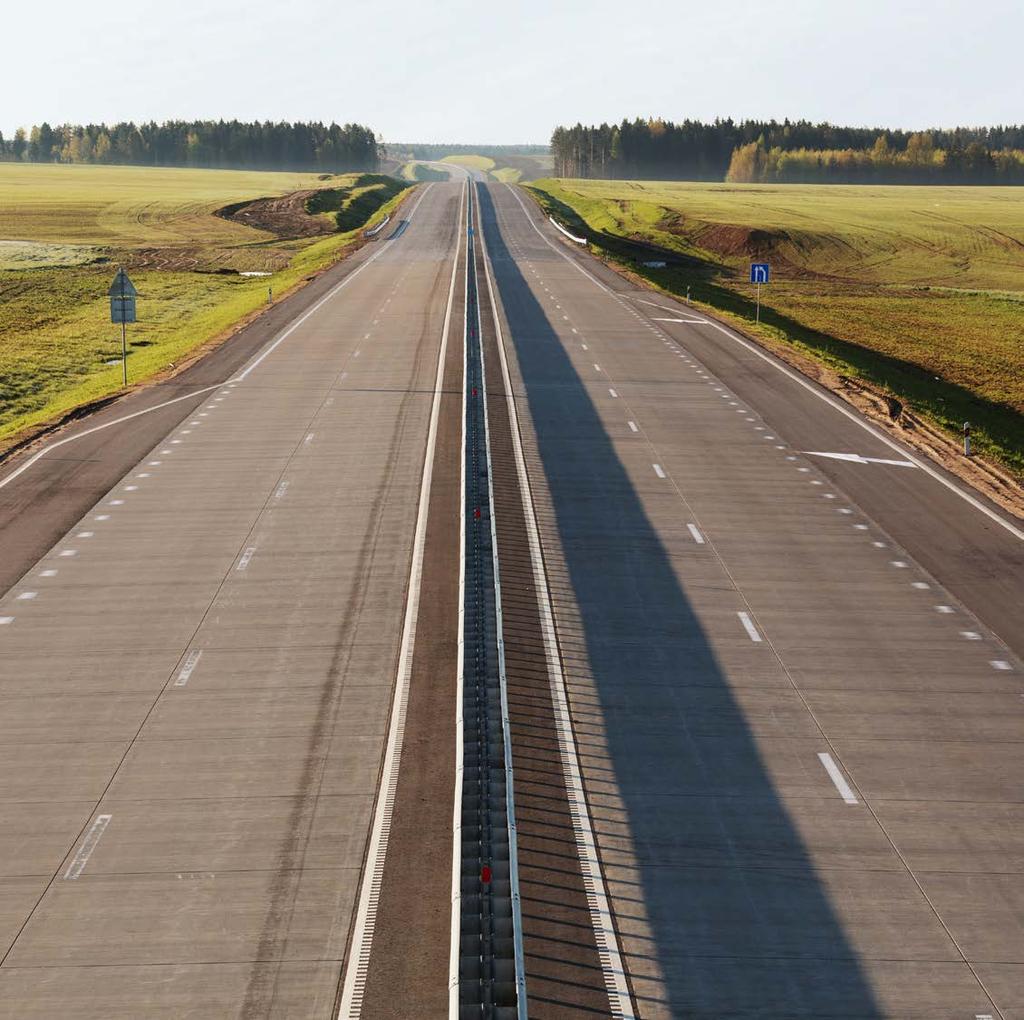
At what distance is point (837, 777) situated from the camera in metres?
14.8

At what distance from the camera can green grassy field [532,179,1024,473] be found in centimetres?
4619

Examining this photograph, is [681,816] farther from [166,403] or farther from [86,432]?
[166,403]

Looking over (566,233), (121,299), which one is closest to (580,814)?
(121,299)

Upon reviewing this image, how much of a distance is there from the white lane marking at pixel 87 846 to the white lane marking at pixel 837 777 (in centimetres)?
806

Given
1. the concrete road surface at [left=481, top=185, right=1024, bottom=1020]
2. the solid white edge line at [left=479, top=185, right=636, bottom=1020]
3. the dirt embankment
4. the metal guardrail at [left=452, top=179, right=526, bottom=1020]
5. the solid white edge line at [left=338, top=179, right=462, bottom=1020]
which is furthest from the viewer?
the dirt embankment

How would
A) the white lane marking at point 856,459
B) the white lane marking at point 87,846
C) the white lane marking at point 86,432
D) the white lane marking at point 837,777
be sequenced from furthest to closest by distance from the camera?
1. the white lane marking at point 856,459
2. the white lane marking at point 86,432
3. the white lane marking at point 837,777
4. the white lane marking at point 87,846

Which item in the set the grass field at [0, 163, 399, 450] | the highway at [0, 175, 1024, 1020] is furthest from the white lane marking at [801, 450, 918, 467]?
the grass field at [0, 163, 399, 450]

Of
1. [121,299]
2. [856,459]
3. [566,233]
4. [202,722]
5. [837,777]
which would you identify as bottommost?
[202,722]

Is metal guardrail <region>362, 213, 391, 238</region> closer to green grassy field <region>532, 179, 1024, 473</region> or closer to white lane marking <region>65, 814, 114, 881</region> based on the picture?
green grassy field <region>532, 179, 1024, 473</region>

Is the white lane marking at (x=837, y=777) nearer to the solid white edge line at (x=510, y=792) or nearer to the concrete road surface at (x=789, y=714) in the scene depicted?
Result: the concrete road surface at (x=789, y=714)

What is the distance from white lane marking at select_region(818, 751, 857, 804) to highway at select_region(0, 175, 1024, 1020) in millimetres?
49

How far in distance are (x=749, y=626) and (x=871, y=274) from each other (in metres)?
83.1

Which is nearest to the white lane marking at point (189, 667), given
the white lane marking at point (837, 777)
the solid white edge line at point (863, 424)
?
the white lane marking at point (837, 777)

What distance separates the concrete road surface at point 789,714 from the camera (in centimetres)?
1157
